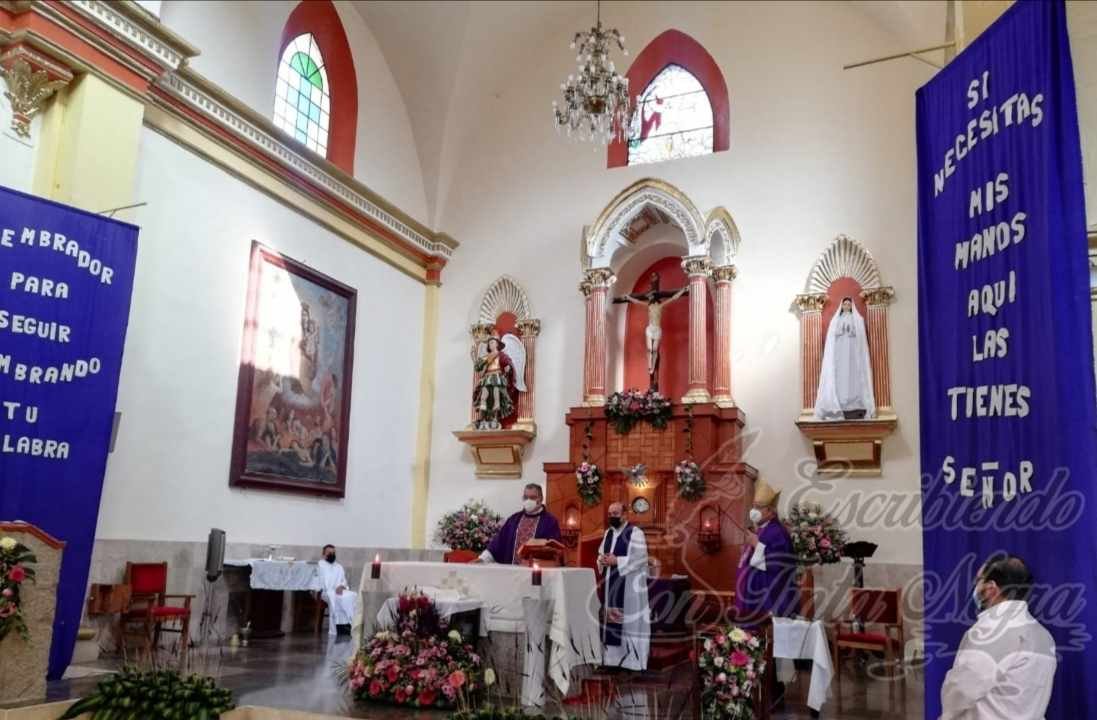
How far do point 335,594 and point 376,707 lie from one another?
17.5 feet

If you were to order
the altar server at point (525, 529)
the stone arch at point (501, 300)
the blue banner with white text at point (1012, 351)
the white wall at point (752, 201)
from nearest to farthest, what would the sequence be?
the blue banner with white text at point (1012, 351)
the altar server at point (525, 529)
the white wall at point (752, 201)
the stone arch at point (501, 300)

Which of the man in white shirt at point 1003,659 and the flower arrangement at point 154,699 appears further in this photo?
the flower arrangement at point 154,699

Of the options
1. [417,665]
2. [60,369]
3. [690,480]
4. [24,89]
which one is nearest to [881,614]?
[690,480]

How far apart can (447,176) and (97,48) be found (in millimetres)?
7194

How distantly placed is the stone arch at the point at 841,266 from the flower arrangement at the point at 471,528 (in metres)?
5.78

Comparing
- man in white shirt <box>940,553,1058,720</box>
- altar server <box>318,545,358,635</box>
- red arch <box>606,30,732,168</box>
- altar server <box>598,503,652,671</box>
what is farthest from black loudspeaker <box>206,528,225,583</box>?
red arch <box>606,30,732,168</box>

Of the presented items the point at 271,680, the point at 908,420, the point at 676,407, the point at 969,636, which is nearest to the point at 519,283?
the point at 676,407

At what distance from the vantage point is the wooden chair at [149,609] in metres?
9.26

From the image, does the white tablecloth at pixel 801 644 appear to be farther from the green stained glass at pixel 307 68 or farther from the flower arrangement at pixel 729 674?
the green stained glass at pixel 307 68

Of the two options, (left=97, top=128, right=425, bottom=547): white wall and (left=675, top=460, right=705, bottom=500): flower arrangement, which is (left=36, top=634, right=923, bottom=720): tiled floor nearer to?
(left=97, top=128, right=425, bottom=547): white wall

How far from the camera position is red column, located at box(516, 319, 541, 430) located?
1443cm

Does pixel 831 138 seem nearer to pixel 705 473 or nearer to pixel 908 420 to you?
pixel 908 420

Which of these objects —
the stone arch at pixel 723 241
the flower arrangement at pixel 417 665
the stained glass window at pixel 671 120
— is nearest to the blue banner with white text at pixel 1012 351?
the flower arrangement at pixel 417 665

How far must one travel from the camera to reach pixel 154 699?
19.8 ft
